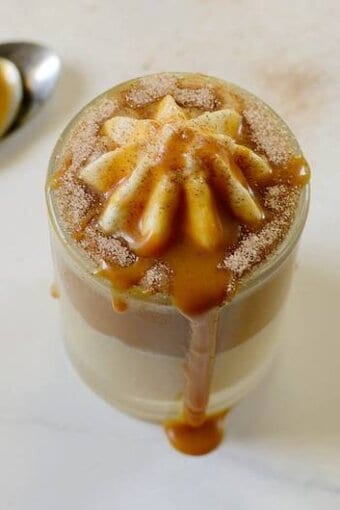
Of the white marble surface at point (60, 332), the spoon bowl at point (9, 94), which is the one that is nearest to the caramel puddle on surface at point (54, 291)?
the white marble surface at point (60, 332)

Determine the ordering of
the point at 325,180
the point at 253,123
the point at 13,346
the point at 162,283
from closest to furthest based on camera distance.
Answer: the point at 162,283, the point at 253,123, the point at 13,346, the point at 325,180

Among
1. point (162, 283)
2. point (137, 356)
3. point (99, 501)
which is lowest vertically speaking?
point (99, 501)

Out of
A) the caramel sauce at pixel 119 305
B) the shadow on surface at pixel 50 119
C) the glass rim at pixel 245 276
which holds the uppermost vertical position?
the glass rim at pixel 245 276

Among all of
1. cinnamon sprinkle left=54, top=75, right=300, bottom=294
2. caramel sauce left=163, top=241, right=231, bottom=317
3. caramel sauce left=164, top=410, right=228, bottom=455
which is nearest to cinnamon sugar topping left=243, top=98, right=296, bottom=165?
cinnamon sprinkle left=54, top=75, right=300, bottom=294

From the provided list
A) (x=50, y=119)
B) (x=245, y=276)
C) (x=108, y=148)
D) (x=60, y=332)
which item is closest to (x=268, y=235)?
(x=245, y=276)

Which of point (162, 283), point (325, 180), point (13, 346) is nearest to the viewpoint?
point (162, 283)

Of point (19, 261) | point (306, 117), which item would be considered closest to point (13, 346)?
point (19, 261)

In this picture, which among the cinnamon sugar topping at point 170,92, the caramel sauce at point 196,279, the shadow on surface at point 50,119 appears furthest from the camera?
the shadow on surface at point 50,119

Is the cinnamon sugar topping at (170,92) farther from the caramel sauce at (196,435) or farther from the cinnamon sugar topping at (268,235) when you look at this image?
the caramel sauce at (196,435)

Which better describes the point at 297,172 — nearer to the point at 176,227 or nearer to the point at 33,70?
the point at 176,227

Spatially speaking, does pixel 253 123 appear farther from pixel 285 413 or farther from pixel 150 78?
pixel 285 413
